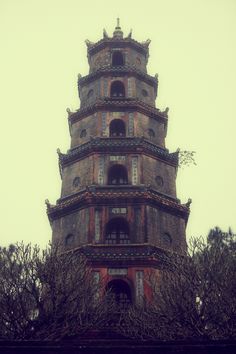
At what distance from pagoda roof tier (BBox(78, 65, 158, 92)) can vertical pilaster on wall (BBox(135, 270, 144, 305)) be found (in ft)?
43.2

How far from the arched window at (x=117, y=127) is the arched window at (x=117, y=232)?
606 centimetres

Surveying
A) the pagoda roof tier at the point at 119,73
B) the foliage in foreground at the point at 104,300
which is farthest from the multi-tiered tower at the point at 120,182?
the foliage in foreground at the point at 104,300

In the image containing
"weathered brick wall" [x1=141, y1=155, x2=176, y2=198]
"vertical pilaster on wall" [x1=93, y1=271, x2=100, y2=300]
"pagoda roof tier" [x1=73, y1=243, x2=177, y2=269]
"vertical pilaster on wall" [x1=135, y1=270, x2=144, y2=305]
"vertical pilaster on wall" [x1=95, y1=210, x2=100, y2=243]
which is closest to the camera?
"vertical pilaster on wall" [x1=93, y1=271, x2=100, y2=300]

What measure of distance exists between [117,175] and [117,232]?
3.61 metres

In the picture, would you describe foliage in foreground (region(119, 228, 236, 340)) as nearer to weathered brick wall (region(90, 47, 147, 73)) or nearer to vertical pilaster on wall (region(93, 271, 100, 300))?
vertical pilaster on wall (region(93, 271, 100, 300))

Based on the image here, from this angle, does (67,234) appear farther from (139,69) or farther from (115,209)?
(139,69)

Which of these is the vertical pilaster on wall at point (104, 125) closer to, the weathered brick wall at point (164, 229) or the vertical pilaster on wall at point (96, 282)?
the weathered brick wall at point (164, 229)

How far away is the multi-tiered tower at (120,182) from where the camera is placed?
22.0m

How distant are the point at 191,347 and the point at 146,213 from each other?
1174cm

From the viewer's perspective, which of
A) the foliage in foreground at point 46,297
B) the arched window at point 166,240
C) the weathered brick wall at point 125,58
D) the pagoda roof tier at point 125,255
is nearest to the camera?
the foliage in foreground at point 46,297

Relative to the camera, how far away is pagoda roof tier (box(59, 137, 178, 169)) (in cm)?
2570

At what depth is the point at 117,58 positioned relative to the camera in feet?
104

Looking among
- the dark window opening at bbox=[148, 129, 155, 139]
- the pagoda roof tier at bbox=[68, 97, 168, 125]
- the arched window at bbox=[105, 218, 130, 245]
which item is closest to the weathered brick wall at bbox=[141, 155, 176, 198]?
the dark window opening at bbox=[148, 129, 155, 139]

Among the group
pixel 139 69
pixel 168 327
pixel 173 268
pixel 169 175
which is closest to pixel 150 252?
pixel 173 268
